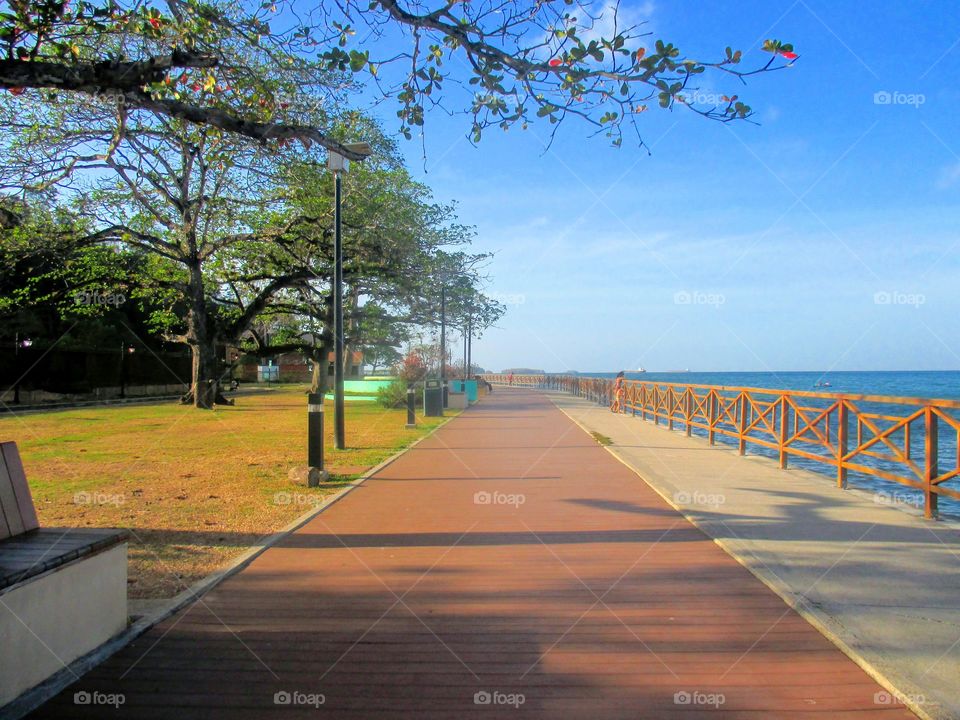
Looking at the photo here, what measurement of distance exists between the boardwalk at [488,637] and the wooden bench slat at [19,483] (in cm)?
100

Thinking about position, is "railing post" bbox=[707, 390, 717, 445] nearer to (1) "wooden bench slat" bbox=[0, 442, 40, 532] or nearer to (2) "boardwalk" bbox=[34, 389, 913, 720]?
(2) "boardwalk" bbox=[34, 389, 913, 720]

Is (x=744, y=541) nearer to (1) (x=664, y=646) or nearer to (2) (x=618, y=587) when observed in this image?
(2) (x=618, y=587)

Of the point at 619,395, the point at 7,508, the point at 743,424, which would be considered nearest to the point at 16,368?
the point at 619,395

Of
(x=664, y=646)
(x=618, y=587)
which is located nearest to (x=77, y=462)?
(x=618, y=587)

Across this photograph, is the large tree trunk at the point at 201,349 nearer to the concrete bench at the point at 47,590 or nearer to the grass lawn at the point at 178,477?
the grass lawn at the point at 178,477

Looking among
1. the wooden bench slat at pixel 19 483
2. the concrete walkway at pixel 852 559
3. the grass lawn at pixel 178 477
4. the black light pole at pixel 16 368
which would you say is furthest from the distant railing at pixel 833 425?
the black light pole at pixel 16 368

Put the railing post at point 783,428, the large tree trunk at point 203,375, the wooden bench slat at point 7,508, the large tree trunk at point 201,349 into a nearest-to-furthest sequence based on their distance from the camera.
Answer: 1. the wooden bench slat at point 7,508
2. the railing post at point 783,428
3. the large tree trunk at point 201,349
4. the large tree trunk at point 203,375

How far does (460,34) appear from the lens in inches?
194

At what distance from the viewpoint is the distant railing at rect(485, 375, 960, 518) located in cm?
748

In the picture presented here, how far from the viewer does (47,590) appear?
139 inches

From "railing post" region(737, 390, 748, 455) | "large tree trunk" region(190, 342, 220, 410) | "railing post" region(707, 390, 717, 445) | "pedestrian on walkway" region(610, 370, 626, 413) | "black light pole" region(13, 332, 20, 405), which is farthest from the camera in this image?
"pedestrian on walkway" region(610, 370, 626, 413)

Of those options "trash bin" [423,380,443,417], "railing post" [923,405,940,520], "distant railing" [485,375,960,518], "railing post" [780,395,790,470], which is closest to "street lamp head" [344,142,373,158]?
"distant railing" [485,375,960,518]

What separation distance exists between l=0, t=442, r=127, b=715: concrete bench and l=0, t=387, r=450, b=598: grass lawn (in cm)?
91

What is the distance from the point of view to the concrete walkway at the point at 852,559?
3.79 m
